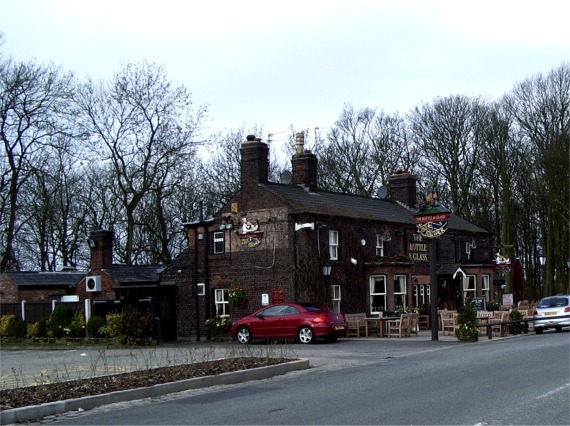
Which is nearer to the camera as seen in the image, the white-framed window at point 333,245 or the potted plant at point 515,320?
the potted plant at point 515,320

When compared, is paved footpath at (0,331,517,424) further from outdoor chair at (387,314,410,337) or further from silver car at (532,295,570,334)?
silver car at (532,295,570,334)

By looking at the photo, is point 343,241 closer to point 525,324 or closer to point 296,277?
point 296,277

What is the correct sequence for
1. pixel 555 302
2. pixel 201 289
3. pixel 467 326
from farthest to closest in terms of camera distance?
pixel 201 289 < pixel 555 302 < pixel 467 326

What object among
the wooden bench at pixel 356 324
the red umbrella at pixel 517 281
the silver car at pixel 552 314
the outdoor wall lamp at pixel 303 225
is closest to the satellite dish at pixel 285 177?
the outdoor wall lamp at pixel 303 225

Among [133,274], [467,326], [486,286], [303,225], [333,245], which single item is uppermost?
[303,225]

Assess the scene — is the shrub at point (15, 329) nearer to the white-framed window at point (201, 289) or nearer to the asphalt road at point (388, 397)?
the white-framed window at point (201, 289)

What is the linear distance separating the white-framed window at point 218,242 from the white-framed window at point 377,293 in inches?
272

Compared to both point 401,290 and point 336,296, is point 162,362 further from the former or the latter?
point 401,290

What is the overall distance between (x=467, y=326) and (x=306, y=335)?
5.61m

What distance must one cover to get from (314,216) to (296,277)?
8.87 feet

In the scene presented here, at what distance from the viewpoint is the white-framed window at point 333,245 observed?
34.3m

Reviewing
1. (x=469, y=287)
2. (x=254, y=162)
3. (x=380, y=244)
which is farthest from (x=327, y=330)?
(x=469, y=287)

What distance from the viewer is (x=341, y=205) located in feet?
123

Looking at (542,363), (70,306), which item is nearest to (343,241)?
(70,306)
